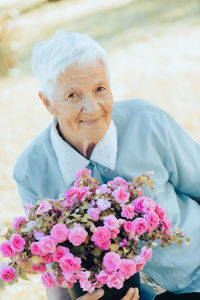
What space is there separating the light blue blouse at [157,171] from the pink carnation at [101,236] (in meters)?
0.55

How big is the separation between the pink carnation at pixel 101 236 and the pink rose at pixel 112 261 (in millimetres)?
51

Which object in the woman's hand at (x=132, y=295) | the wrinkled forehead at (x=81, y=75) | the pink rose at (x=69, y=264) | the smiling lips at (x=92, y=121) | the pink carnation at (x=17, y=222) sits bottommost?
the woman's hand at (x=132, y=295)

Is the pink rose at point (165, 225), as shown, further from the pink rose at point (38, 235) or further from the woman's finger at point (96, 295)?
the pink rose at point (38, 235)

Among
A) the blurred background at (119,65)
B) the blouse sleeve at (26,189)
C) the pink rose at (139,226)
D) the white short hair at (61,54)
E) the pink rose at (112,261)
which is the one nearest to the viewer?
the pink rose at (112,261)

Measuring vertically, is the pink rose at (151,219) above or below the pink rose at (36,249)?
below

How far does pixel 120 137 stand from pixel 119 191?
0.52 metres

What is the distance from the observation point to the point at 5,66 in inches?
323

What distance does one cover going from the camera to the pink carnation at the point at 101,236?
1489 mm

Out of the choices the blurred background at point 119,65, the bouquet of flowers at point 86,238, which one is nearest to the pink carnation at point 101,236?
the bouquet of flowers at point 86,238

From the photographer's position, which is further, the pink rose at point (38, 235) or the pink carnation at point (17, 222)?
the pink carnation at point (17, 222)

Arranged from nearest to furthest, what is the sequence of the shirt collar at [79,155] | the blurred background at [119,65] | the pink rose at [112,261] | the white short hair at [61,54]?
the pink rose at [112,261], the white short hair at [61,54], the shirt collar at [79,155], the blurred background at [119,65]

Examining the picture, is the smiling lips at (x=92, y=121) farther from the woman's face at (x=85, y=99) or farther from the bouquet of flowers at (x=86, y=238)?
the bouquet of flowers at (x=86, y=238)

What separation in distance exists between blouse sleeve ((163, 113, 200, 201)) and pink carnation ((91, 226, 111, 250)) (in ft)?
2.21

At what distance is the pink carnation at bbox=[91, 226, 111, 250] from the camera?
1.49m
